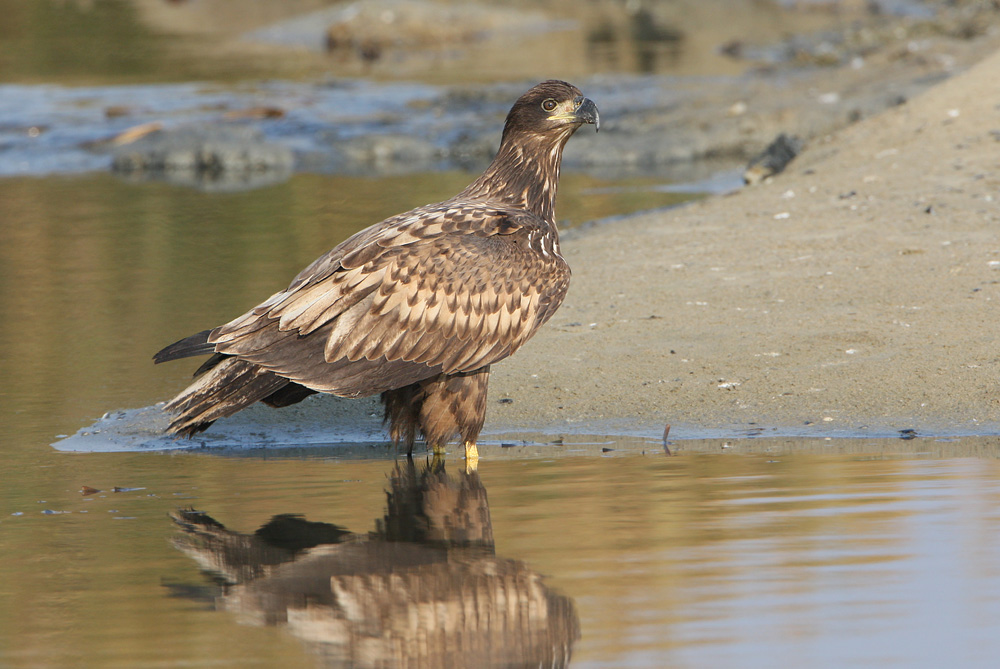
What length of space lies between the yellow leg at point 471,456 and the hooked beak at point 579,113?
1759mm

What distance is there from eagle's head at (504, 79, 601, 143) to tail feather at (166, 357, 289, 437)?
1840 mm

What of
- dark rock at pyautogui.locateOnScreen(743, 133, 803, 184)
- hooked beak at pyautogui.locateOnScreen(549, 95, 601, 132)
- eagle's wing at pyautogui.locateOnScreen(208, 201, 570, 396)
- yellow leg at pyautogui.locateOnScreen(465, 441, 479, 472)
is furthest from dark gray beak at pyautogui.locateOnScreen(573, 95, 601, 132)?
dark rock at pyautogui.locateOnScreen(743, 133, 803, 184)

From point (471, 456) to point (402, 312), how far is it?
674 mm

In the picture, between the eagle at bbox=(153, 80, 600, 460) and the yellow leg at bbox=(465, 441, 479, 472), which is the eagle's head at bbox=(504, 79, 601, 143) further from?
the yellow leg at bbox=(465, 441, 479, 472)

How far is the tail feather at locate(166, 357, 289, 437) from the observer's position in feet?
19.2

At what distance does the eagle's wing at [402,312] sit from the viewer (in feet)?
19.2

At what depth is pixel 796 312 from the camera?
7.37 metres

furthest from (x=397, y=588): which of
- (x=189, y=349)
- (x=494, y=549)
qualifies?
(x=189, y=349)

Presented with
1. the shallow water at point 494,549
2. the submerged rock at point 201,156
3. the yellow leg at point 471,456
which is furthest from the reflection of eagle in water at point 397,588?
the submerged rock at point 201,156

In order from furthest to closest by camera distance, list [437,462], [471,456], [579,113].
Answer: [579,113] < [437,462] < [471,456]

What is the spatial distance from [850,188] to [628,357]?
3.30 meters

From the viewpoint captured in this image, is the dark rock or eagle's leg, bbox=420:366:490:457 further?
the dark rock

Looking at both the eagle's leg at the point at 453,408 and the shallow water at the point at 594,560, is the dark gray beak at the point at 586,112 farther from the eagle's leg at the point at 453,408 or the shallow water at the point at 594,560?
the shallow water at the point at 594,560

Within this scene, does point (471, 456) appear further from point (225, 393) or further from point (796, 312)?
point (796, 312)
